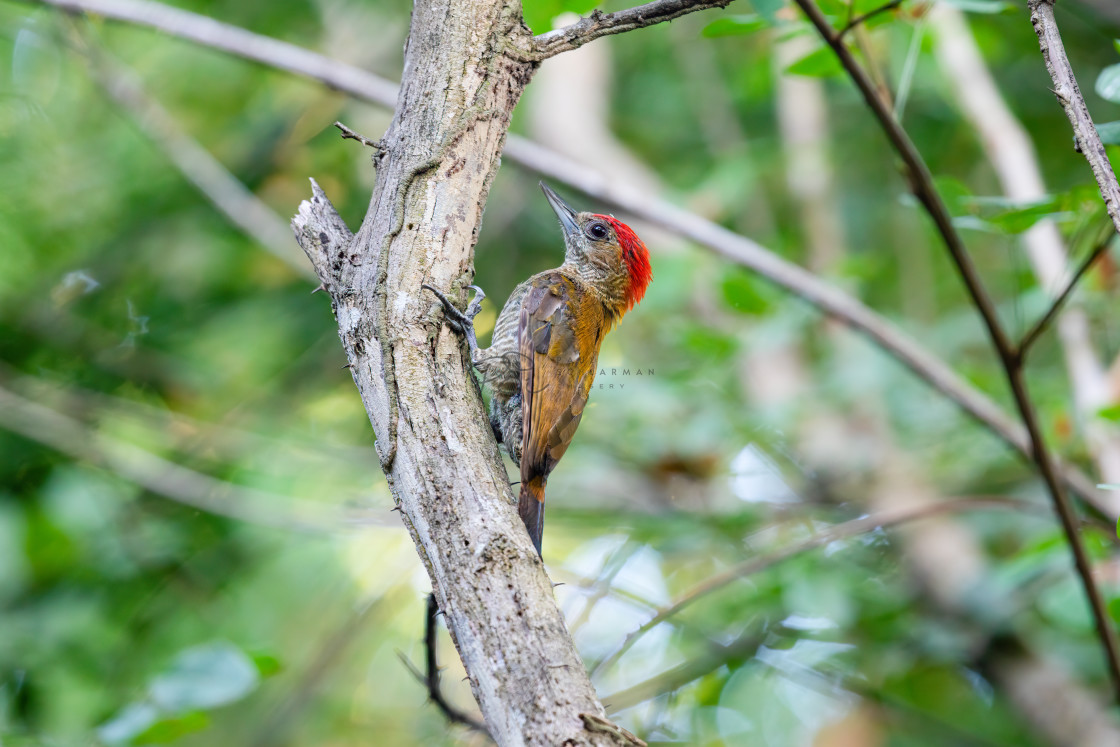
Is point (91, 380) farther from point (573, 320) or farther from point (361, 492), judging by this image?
point (573, 320)

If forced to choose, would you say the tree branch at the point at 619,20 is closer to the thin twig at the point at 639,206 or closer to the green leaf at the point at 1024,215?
the green leaf at the point at 1024,215

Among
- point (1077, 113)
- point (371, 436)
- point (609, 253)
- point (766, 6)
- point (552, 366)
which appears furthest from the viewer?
point (371, 436)

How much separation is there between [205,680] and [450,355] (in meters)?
1.32

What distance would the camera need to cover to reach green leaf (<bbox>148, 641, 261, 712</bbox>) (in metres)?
2.38

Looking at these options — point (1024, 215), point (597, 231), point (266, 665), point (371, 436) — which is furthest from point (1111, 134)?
point (371, 436)

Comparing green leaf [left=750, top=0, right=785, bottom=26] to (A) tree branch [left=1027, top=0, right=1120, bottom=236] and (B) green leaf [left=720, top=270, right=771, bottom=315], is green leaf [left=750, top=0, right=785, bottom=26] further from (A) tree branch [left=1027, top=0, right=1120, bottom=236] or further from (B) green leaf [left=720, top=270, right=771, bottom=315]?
(B) green leaf [left=720, top=270, right=771, bottom=315]

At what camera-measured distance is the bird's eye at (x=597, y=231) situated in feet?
11.9

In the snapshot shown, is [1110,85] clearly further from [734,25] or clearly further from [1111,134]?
[734,25]

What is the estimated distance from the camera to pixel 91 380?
4629 mm

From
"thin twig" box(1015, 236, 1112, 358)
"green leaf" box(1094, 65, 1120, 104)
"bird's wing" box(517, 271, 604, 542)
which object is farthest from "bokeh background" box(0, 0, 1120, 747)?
"green leaf" box(1094, 65, 1120, 104)

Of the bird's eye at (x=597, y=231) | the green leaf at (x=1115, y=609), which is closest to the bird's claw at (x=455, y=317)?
the bird's eye at (x=597, y=231)

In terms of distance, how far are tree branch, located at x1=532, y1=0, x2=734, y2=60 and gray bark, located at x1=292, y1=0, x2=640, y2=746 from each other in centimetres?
8

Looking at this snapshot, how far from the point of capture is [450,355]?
71.6 inches

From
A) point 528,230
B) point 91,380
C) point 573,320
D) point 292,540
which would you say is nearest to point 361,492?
point 292,540
